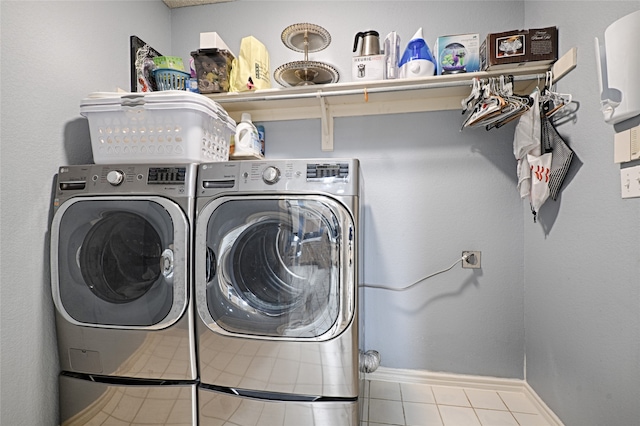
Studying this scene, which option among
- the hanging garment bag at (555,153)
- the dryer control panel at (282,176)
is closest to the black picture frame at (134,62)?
the dryer control panel at (282,176)

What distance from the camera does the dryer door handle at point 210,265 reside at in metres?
1.15

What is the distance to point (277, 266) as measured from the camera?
1.17m

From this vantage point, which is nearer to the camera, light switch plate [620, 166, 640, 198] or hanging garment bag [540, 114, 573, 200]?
light switch plate [620, 166, 640, 198]

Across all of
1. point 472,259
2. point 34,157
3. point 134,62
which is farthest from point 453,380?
point 134,62

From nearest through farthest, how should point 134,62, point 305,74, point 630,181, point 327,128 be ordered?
1. point 630,181
2. point 305,74
3. point 134,62
4. point 327,128

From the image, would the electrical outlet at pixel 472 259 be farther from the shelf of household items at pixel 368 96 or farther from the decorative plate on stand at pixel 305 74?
the decorative plate on stand at pixel 305 74

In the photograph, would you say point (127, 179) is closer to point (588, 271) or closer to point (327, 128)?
point (327, 128)

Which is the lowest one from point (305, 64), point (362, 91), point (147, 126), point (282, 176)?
point (282, 176)

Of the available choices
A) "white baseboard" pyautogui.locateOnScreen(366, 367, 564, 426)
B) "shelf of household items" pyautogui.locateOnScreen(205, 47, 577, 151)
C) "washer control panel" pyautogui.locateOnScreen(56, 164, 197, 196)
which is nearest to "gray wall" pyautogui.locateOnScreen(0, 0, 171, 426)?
"washer control panel" pyautogui.locateOnScreen(56, 164, 197, 196)

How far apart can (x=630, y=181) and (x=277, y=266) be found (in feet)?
4.09

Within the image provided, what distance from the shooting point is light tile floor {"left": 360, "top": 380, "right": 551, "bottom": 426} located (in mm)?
1415

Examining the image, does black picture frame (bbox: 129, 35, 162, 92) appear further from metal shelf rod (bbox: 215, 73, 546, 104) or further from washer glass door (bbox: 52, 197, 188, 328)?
washer glass door (bbox: 52, 197, 188, 328)

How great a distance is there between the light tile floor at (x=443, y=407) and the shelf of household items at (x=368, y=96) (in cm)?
151

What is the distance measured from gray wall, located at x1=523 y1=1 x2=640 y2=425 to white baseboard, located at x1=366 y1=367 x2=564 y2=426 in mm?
163
